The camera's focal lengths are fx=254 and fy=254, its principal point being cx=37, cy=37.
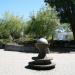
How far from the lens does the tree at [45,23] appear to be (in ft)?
136

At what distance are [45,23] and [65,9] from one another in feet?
26.8

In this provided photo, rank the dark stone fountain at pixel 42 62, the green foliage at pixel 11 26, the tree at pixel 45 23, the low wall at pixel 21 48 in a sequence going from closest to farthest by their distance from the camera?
the dark stone fountain at pixel 42 62 < the low wall at pixel 21 48 < the tree at pixel 45 23 < the green foliage at pixel 11 26

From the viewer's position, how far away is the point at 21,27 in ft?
194

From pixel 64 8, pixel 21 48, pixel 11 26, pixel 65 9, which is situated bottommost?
pixel 21 48

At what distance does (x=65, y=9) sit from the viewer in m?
34.2

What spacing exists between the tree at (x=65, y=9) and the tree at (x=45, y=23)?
553 centimetres

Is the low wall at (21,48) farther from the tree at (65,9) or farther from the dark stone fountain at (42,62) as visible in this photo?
the dark stone fountain at (42,62)

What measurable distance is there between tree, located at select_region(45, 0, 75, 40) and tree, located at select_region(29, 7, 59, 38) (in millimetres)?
5531

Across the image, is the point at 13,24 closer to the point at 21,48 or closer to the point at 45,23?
the point at 45,23

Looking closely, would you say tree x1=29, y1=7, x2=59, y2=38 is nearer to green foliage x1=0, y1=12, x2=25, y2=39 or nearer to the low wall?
green foliage x1=0, y1=12, x2=25, y2=39

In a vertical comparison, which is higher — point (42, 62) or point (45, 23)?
point (45, 23)

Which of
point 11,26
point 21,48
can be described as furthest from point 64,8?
point 11,26

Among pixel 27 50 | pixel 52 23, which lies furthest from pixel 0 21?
pixel 27 50

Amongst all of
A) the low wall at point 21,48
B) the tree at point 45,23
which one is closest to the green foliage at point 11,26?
the tree at point 45,23
